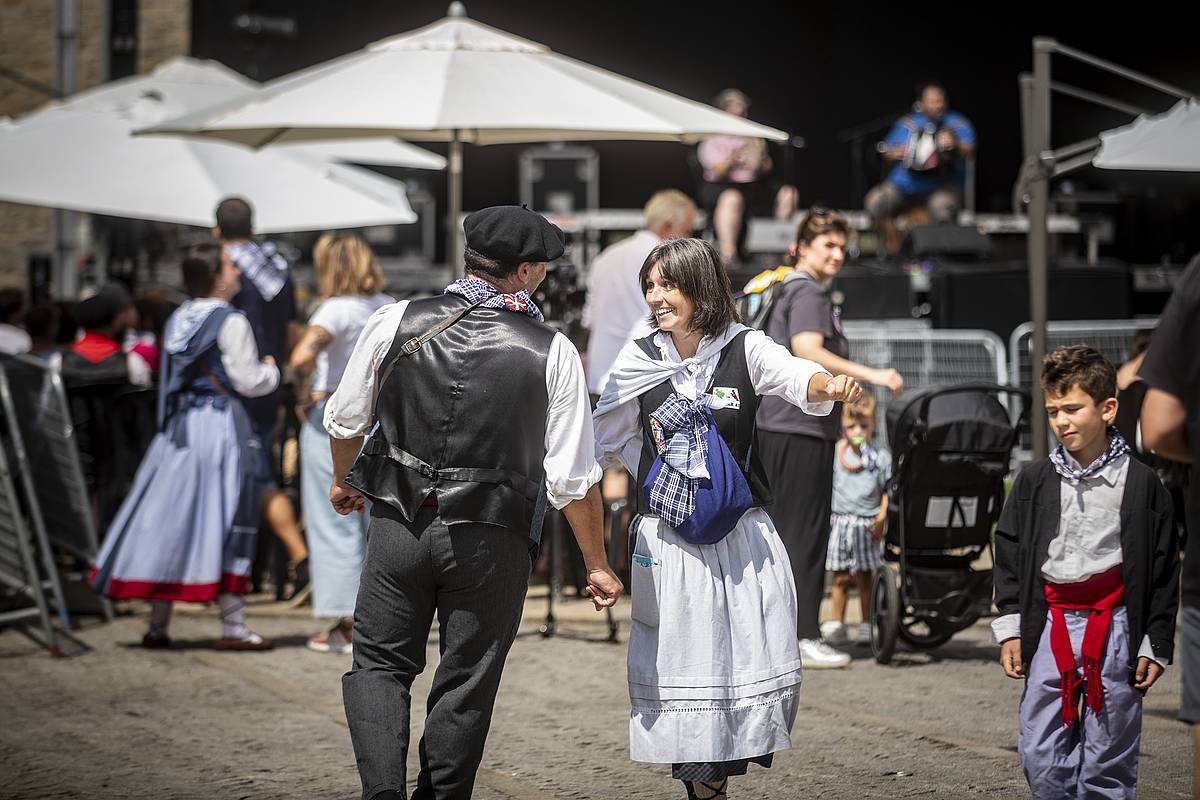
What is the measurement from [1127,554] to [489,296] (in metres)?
1.91

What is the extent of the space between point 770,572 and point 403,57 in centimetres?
494

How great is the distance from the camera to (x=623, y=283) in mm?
9055

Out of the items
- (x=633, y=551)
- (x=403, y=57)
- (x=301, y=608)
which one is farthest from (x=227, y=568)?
(x=633, y=551)

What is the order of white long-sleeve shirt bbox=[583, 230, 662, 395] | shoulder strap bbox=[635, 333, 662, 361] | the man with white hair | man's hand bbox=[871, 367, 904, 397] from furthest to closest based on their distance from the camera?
white long-sleeve shirt bbox=[583, 230, 662, 395], the man with white hair, man's hand bbox=[871, 367, 904, 397], shoulder strap bbox=[635, 333, 662, 361]

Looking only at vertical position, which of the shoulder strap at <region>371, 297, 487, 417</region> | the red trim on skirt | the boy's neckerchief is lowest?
the red trim on skirt

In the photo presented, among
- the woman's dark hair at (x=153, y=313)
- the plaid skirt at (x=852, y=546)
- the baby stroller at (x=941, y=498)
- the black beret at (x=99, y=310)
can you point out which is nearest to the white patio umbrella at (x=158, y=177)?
the woman's dark hair at (x=153, y=313)

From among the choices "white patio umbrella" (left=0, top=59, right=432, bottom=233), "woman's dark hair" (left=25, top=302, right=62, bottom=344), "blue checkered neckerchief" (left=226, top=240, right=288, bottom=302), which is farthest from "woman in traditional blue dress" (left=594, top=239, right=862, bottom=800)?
"woman's dark hair" (left=25, top=302, right=62, bottom=344)

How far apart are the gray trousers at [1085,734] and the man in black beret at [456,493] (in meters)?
1.26

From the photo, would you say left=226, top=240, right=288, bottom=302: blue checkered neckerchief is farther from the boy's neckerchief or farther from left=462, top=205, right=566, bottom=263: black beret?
left=462, top=205, right=566, bottom=263: black beret

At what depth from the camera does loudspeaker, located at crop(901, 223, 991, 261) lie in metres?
13.2

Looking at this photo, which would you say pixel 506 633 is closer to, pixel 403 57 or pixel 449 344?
pixel 449 344

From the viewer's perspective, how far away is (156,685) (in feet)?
23.4

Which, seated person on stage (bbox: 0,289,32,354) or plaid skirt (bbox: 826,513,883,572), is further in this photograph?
seated person on stage (bbox: 0,289,32,354)

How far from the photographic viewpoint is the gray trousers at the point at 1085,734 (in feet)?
14.5
